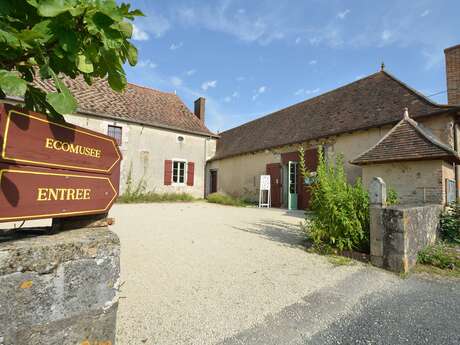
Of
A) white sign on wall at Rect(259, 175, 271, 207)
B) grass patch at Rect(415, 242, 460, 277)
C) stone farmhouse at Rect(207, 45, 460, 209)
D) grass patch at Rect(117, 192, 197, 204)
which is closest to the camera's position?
grass patch at Rect(415, 242, 460, 277)

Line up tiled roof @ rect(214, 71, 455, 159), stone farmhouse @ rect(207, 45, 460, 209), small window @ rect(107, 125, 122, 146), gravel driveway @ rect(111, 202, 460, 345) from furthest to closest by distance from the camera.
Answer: small window @ rect(107, 125, 122, 146), tiled roof @ rect(214, 71, 455, 159), stone farmhouse @ rect(207, 45, 460, 209), gravel driveway @ rect(111, 202, 460, 345)

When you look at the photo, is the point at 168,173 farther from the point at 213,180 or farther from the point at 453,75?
the point at 453,75

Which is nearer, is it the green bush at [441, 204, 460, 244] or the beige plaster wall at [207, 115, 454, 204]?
the green bush at [441, 204, 460, 244]

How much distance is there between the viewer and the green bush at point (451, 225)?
15.4 feet

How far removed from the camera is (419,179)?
20.7 feet

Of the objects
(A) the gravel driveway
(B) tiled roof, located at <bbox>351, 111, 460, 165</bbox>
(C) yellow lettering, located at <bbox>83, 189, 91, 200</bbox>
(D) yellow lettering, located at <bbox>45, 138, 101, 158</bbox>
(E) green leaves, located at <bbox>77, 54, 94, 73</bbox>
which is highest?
(B) tiled roof, located at <bbox>351, 111, 460, 165</bbox>

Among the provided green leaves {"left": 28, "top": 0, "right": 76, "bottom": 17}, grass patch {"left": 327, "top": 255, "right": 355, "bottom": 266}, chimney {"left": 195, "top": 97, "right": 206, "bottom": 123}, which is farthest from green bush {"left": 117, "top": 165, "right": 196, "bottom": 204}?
green leaves {"left": 28, "top": 0, "right": 76, "bottom": 17}

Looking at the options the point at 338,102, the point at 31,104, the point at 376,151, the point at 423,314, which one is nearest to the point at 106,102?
the point at 338,102

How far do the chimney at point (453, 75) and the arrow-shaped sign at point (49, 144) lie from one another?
11.4 m

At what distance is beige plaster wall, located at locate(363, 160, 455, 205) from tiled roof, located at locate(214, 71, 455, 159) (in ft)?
7.14

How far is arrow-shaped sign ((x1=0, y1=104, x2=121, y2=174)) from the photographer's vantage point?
101 cm

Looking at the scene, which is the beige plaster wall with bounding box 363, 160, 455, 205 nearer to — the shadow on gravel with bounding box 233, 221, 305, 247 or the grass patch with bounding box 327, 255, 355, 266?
the shadow on gravel with bounding box 233, 221, 305, 247

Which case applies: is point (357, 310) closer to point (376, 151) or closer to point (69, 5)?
point (69, 5)

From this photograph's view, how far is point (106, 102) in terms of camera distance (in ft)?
43.6
